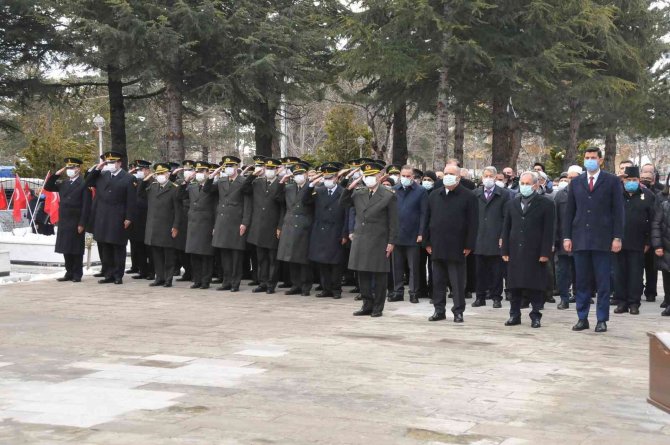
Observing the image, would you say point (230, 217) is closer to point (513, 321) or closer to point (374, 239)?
point (374, 239)

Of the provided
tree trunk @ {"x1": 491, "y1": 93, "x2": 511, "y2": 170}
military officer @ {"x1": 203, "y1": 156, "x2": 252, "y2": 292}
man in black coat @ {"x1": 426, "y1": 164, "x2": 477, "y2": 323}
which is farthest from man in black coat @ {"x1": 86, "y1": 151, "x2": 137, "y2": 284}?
tree trunk @ {"x1": 491, "y1": 93, "x2": 511, "y2": 170}

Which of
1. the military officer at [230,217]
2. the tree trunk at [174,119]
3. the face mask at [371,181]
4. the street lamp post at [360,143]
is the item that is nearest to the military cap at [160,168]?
the military officer at [230,217]

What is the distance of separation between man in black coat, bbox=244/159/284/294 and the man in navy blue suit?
5220 millimetres

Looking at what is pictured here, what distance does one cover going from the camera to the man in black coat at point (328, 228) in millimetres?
14469

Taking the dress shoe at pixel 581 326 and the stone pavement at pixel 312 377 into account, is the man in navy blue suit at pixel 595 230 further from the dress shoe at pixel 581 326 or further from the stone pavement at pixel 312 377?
the stone pavement at pixel 312 377

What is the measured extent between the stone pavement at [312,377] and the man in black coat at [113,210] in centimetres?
282

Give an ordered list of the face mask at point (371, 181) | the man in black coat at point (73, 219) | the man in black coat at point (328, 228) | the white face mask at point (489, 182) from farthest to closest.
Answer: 1. the man in black coat at point (73, 219)
2. the man in black coat at point (328, 228)
3. the white face mask at point (489, 182)
4. the face mask at point (371, 181)

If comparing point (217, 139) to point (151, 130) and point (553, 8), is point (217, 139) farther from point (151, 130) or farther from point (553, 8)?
point (553, 8)

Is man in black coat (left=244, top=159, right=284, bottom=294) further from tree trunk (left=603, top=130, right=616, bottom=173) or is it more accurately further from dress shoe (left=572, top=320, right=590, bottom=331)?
tree trunk (left=603, top=130, right=616, bottom=173)

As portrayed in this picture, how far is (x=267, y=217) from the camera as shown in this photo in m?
15.1

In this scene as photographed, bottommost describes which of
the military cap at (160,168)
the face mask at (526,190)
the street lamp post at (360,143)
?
the face mask at (526,190)

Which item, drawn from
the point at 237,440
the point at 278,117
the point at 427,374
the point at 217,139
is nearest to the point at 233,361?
the point at 427,374

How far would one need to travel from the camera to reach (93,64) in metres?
25.5

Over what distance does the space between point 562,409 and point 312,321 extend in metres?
5.06
